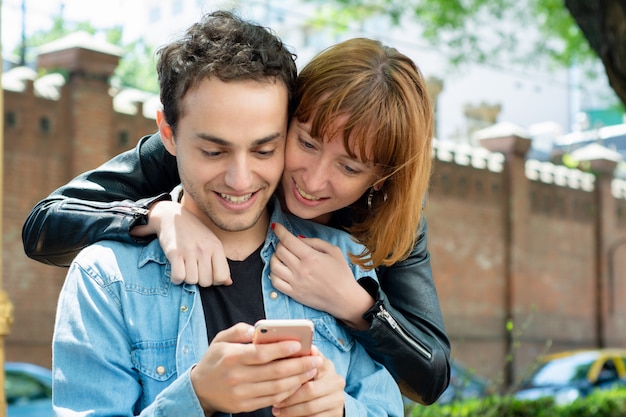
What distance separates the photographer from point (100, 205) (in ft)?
7.98

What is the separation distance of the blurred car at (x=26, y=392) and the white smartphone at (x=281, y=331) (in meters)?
8.93

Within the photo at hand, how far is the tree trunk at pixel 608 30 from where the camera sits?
6520 mm

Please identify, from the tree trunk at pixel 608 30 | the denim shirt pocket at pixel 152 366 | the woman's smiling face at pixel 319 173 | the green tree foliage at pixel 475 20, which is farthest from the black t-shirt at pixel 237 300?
the green tree foliage at pixel 475 20

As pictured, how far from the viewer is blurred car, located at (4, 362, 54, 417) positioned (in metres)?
10.2

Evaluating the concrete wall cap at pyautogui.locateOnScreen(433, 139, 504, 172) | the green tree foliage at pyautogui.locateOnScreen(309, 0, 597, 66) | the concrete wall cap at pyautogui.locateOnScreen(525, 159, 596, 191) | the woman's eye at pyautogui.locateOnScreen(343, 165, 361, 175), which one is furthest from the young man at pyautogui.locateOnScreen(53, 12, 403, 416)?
the concrete wall cap at pyautogui.locateOnScreen(525, 159, 596, 191)

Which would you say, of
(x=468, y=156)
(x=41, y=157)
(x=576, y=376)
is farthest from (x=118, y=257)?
(x=468, y=156)

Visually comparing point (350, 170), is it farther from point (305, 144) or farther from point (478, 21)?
point (478, 21)

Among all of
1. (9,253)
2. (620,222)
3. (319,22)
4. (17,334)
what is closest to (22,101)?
(9,253)

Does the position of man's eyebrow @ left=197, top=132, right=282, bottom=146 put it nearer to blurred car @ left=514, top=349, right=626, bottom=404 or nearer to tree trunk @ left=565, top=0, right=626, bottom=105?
tree trunk @ left=565, top=0, right=626, bottom=105

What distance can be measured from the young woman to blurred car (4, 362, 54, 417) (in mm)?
8175

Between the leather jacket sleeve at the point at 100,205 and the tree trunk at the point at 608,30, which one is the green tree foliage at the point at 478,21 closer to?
the tree trunk at the point at 608,30

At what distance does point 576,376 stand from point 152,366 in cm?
1313

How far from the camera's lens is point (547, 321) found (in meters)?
21.2

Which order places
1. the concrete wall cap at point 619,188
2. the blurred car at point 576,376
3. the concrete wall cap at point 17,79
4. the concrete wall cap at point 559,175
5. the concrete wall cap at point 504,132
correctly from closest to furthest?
the concrete wall cap at point 17,79 → the blurred car at point 576,376 → the concrete wall cap at point 504,132 → the concrete wall cap at point 559,175 → the concrete wall cap at point 619,188
